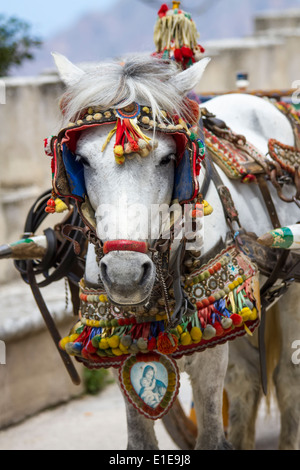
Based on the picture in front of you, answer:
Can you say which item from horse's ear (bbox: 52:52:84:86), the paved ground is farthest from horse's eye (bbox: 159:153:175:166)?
the paved ground

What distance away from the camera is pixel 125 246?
221cm

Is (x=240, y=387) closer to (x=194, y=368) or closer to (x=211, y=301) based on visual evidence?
(x=194, y=368)

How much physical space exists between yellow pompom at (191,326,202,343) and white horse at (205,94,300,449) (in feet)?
2.24

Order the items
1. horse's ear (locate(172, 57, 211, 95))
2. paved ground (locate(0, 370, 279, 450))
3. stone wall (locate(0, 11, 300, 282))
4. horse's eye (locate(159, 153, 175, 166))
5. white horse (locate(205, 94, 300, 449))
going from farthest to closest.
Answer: stone wall (locate(0, 11, 300, 282)), paved ground (locate(0, 370, 279, 450)), white horse (locate(205, 94, 300, 449)), horse's ear (locate(172, 57, 211, 95)), horse's eye (locate(159, 153, 175, 166))

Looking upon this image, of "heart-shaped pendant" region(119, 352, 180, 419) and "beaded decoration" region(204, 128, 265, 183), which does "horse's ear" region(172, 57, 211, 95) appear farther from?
"heart-shaped pendant" region(119, 352, 180, 419)

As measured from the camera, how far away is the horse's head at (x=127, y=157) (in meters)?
2.23

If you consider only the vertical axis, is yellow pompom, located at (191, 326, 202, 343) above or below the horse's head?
below

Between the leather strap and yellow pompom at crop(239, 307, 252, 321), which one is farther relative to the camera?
the leather strap

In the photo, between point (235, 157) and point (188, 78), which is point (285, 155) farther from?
point (188, 78)

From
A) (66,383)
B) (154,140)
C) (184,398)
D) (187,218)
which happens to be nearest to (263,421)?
(184,398)

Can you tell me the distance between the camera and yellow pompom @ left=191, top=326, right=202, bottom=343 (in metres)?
2.59

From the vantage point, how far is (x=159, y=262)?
238 centimetres

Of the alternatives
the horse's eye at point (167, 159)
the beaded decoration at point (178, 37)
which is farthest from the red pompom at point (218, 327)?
the beaded decoration at point (178, 37)

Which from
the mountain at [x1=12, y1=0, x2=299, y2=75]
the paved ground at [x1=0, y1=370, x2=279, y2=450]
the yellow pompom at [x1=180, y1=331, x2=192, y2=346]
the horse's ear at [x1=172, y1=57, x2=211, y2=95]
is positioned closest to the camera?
the horse's ear at [x1=172, y1=57, x2=211, y2=95]
